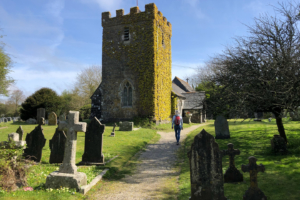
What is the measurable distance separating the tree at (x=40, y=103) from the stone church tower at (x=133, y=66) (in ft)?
28.8

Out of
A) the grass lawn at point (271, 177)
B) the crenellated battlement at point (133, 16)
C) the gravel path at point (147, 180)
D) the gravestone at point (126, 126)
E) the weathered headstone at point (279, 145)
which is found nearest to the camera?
the grass lawn at point (271, 177)

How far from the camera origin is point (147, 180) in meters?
5.62

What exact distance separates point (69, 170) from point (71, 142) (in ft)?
2.14

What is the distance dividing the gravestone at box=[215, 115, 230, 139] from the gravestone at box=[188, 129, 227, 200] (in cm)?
734

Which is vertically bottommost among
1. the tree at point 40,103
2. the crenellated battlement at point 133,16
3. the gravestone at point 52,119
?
the gravestone at point 52,119

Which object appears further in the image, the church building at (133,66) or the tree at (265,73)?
the church building at (133,66)

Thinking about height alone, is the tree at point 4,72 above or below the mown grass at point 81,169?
above

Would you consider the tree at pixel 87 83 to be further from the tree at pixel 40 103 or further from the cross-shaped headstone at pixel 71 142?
the cross-shaped headstone at pixel 71 142

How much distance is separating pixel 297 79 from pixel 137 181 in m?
6.15

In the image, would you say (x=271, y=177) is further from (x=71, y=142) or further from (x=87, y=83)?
(x=87, y=83)

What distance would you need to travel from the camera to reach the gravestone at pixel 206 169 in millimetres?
3736

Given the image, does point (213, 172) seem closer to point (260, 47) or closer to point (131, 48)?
point (260, 47)

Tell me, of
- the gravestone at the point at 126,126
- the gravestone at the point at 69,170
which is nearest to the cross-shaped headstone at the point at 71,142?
the gravestone at the point at 69,170

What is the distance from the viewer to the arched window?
19.1 m
